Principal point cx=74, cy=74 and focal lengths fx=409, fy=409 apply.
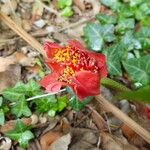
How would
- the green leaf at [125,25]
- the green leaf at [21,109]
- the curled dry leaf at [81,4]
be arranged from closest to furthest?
the green leaf at [21,109]
the green leaf at [125,25]
the curled dry leaf at [81,4]

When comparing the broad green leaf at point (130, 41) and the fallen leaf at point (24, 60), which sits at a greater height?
the broad green leaf at point (130, 41)

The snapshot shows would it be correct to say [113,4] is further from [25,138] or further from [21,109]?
[25,138]

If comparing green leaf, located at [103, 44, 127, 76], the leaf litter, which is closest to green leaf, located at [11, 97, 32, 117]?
the leaf litter

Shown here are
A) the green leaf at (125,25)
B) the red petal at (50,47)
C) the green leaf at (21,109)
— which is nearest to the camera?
the red petal at (50,47)

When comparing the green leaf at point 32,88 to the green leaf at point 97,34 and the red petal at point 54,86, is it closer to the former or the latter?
the red petal at point 54,86

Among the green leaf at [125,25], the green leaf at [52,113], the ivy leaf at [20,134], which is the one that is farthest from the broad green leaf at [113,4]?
the ivy leaf at [20,134]

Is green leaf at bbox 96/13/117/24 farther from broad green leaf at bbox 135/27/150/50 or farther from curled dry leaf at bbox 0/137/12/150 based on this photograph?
curled dry leaf at bbox 0/137/12/150

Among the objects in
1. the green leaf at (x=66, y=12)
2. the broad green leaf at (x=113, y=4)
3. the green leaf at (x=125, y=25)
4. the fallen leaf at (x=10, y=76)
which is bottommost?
the fallen leaf at (x=10, y=76)

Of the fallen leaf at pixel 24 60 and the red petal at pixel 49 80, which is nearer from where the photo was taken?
the red petal at pixel 49 80
